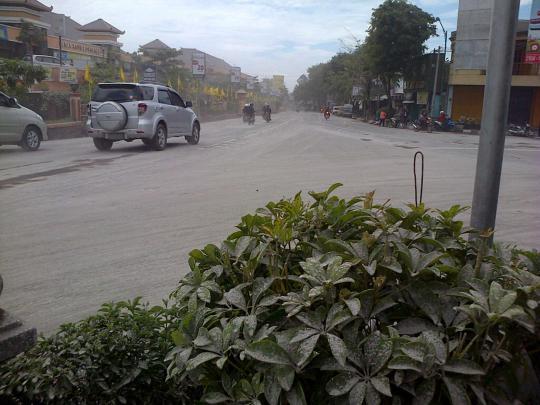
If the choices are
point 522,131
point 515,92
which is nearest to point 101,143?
point 522,131

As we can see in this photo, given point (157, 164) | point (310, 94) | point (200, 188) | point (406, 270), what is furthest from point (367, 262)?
point (310, 94)

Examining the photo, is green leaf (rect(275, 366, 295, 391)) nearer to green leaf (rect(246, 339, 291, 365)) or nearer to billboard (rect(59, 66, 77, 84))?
green leaf (rect(246, 339, 291, 365))

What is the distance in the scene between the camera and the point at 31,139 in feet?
42.5

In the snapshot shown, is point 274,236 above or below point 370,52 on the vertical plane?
below

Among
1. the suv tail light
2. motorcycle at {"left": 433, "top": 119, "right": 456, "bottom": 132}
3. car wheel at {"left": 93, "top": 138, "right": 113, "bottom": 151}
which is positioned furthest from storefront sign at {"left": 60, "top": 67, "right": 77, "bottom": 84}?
motorcycle at {"left": 433, "top": 119, "right": 456, "bottom": 132}

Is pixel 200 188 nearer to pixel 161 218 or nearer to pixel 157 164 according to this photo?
pixel 161 218

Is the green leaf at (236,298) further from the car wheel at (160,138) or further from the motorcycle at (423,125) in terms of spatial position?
the motorcycle at (423,125)

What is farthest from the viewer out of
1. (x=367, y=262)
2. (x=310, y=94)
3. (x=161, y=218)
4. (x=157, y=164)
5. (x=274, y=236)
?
(x=310, y=94)

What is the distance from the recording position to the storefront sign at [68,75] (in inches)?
791

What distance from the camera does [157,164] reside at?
10.9 m

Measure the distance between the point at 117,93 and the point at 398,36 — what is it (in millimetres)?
26570

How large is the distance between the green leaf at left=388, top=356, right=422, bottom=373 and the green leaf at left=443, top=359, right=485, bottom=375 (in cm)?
9

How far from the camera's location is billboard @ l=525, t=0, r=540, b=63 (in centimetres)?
2158

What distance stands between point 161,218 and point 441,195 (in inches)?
175
